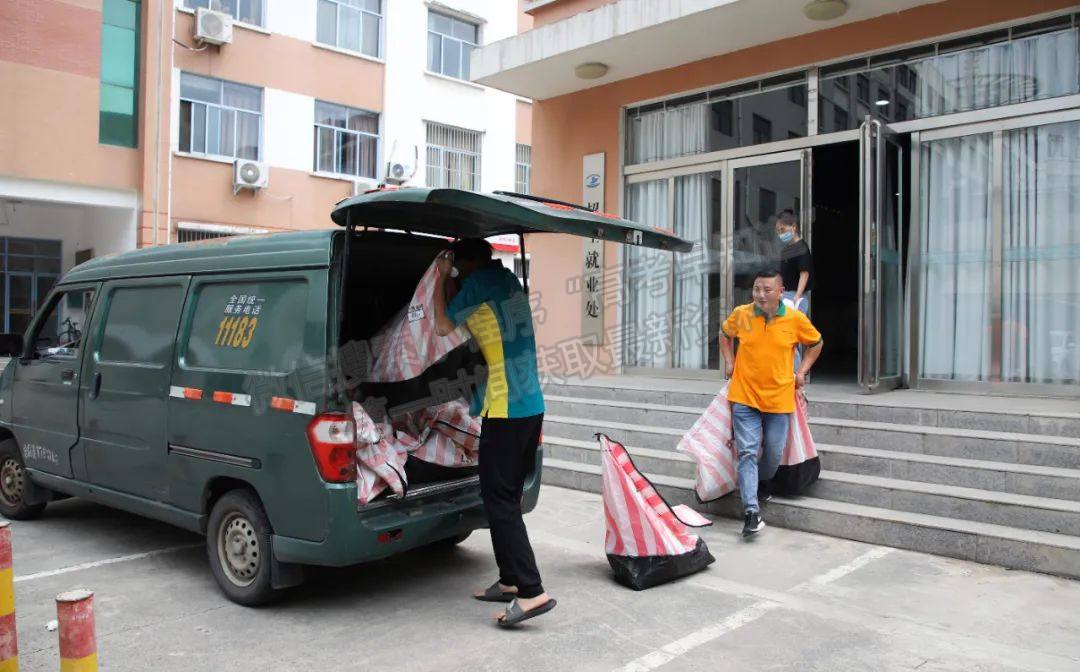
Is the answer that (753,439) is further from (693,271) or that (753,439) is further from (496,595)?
(693,271)

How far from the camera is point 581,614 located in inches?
165

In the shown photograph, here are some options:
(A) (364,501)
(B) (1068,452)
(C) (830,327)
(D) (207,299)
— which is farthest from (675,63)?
(A) (364,501)

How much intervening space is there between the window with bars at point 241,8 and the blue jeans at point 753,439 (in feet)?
50.5

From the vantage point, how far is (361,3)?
18766 mm

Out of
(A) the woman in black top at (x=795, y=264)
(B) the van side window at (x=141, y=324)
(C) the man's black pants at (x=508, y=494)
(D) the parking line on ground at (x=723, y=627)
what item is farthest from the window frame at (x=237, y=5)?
(D) the parking line on ground at (x=723, y=627)

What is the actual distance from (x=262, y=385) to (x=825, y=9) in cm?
648

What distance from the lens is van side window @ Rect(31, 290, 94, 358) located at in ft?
18.4

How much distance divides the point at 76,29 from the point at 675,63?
39.7ft

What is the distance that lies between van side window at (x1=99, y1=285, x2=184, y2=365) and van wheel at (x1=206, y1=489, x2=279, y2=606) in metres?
1.06

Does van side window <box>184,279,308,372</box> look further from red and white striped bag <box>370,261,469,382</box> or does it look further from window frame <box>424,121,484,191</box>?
window frame <box>424,121,484,191</box>

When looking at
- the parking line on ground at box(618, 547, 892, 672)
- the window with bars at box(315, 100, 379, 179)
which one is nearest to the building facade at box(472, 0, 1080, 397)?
the parking line on ground at box(618, 547, 892, 672)

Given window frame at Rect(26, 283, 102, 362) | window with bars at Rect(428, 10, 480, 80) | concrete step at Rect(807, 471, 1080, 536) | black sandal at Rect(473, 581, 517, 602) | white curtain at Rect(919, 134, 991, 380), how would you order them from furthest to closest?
1. window with bars at Rect(428, 10, 480, 80)
2. white curtain at Rect(919, 134, 991, 380)
3. window frame at Rect(26, 283, 102, 362)
4. concrete step at Rect(807, 471, 1080, 536)
5. black sandal at Rect(473, 581, 517, 602)

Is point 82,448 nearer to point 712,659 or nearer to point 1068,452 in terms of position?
point 712,659

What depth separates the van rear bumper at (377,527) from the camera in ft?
12.6
